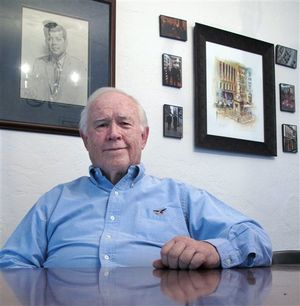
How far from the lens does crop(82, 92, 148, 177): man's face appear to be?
147cm

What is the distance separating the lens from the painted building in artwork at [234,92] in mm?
2084

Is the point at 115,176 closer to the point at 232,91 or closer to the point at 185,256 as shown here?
the point at 185,256

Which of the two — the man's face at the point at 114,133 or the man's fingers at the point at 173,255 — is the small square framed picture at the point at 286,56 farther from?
the man's fingers at the point at 173,255

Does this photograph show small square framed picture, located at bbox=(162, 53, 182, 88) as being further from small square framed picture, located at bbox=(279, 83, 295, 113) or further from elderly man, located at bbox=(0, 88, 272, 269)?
small square framed picture, located at bbox=(279, 83, 295, 113)

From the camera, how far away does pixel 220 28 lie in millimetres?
2135

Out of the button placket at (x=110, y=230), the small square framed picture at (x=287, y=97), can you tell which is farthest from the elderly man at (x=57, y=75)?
the small square framed picture at (x=287, y=97)

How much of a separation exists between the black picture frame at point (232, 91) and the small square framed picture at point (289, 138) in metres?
0.08

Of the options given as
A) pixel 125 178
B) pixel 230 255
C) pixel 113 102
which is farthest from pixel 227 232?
pixel 113 102

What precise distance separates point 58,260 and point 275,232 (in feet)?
4.24

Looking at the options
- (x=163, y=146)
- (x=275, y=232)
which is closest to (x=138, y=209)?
(x=163, y=146)

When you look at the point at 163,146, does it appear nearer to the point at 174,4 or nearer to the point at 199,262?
the point at 174,4

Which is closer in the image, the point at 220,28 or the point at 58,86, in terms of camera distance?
the point at 58,86

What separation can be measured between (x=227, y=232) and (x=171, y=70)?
3.34 ft

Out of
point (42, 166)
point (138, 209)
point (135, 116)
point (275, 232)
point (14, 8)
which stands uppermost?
point (14, 8)
